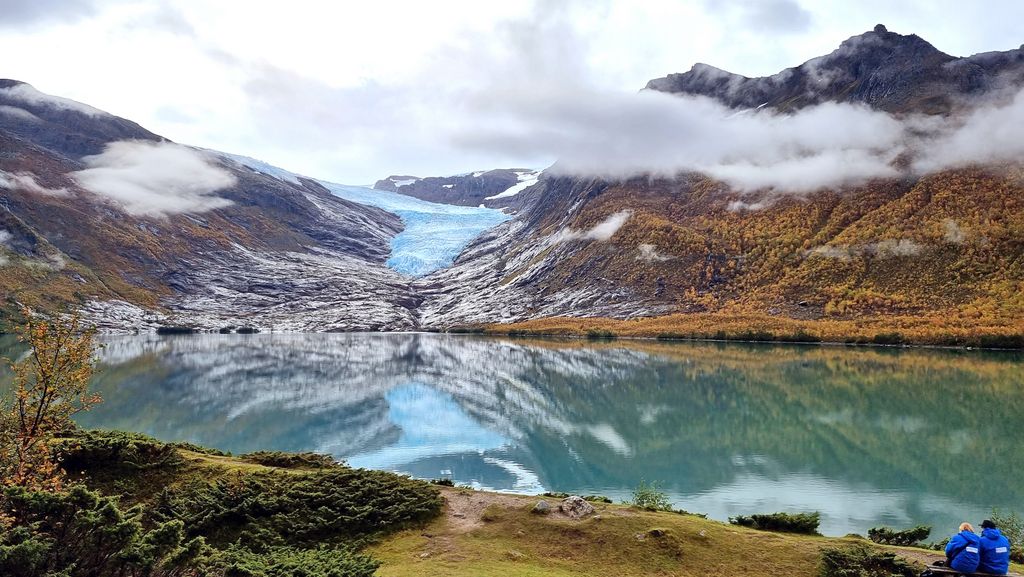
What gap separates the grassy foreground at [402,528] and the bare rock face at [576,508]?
21 cm

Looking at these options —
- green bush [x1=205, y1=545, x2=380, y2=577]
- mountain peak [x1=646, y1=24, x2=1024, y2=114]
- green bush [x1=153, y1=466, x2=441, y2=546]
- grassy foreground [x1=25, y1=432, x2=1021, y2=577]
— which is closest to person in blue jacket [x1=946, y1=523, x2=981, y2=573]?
grassy foreground [x1=25, y1=432, x2=1021, y2=577]

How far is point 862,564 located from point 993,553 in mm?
2274

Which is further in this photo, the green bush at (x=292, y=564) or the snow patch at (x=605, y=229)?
the snow patch at (x=605, y=229)

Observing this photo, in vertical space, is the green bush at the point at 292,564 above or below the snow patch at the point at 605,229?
below

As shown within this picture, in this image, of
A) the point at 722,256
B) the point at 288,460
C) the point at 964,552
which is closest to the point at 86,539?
the point at 288,460

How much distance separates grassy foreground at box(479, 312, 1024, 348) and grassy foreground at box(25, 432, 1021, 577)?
316 ft

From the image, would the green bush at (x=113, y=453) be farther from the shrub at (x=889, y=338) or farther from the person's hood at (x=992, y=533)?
the shrub at (x=889, y=338)

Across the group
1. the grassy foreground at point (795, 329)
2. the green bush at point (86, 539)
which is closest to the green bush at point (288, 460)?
the green bush at point (86, 539)

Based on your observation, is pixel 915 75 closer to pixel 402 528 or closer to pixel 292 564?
pixel 402 528

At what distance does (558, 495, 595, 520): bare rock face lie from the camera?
1619 cm

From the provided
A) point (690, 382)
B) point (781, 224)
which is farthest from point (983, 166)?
point (690, 382)

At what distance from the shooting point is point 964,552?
11.5 meters

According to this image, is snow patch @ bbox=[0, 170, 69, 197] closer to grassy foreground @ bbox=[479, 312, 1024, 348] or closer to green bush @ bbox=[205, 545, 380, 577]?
grassy foreground @ bbox=[479, 312, 1024, 348]

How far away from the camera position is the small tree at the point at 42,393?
41.0ft
